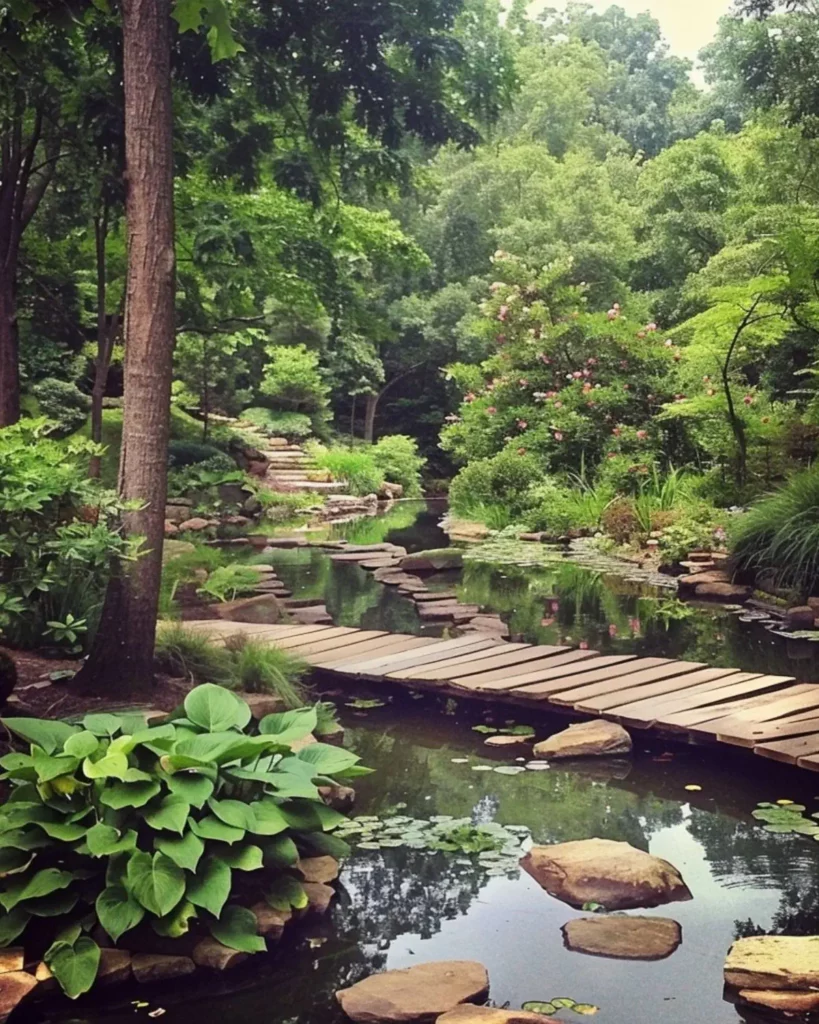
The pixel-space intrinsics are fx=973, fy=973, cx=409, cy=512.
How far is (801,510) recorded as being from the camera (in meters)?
7.73

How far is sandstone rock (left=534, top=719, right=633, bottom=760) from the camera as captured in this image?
3996mm

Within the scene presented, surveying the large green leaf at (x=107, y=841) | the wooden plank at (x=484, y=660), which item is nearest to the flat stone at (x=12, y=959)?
the large green leaf at (x=107, y=841)

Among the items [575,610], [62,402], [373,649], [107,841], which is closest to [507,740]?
[373,649]

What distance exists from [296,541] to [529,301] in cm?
605

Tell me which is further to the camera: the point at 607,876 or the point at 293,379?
the point at 293,379

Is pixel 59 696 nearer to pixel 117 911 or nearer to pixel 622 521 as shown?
pixel 117 911

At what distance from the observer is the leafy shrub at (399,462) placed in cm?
2102

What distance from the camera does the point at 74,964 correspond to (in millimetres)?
2264

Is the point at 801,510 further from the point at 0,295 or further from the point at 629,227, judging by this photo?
the point at 629,227

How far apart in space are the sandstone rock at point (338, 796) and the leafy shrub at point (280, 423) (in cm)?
1695

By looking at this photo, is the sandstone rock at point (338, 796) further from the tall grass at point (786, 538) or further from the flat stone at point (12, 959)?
the tall grass at point (786, 538)

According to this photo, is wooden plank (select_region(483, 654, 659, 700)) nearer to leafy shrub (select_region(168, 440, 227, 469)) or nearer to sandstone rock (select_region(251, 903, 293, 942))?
sandstone rock (select_region(251, 903, 293, 942))

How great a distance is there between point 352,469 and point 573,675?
14.4 metres

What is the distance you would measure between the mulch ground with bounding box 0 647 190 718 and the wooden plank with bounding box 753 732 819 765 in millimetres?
2218
